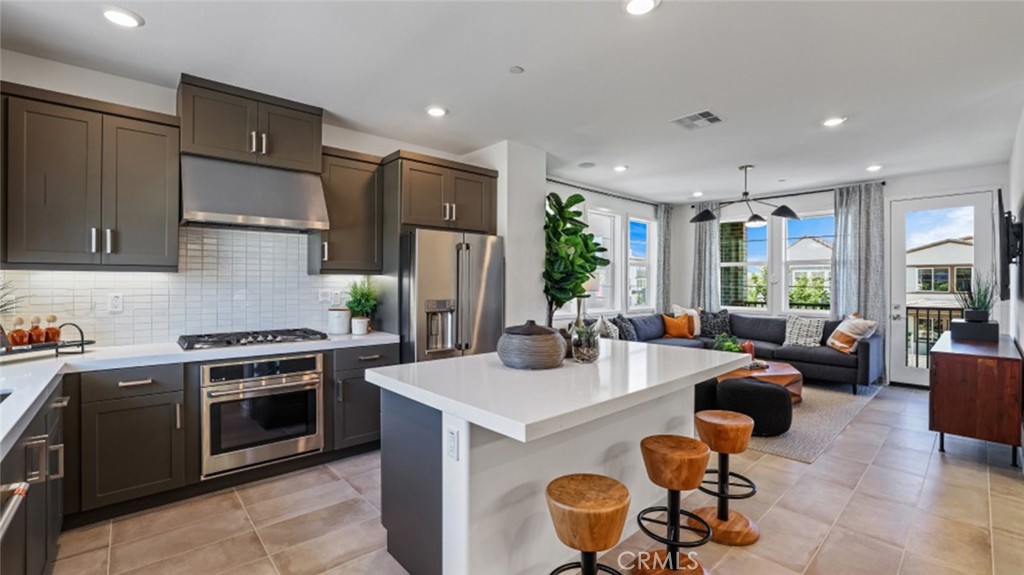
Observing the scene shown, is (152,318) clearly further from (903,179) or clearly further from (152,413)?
(903,179)

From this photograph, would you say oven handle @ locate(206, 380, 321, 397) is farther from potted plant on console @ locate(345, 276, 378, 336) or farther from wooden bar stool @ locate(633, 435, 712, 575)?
wooden bar stool @ locate(633, 435, 712, 575)

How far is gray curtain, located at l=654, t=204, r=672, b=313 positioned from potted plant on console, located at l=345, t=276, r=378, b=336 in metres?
5.11

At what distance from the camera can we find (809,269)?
6.78 meters

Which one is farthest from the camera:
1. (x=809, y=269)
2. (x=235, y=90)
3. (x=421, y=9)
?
(x=809, y=269)

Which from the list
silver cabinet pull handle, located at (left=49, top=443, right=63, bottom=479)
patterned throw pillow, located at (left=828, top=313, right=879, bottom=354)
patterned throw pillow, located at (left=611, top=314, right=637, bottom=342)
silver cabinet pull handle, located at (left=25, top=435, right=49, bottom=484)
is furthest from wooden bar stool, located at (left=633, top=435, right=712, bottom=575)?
patterned throw pillow, located at (left=828, top=313, right=879, bottom=354)

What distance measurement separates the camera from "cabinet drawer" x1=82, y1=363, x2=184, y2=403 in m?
2.52

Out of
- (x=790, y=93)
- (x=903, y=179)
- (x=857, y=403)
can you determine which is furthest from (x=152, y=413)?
(x=903, y=179)

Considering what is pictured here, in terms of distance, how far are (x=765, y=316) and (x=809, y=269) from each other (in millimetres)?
890

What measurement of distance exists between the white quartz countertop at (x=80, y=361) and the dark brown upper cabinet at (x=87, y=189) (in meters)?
0.52

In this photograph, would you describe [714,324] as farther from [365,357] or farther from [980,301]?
[365,357]

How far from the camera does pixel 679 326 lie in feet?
22.5

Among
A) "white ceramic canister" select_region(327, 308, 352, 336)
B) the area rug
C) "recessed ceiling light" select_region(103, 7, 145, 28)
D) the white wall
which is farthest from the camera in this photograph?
the white wall

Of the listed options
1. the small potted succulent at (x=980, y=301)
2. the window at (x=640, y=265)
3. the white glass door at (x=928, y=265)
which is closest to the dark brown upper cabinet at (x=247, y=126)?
the window at (x=640, y=265)

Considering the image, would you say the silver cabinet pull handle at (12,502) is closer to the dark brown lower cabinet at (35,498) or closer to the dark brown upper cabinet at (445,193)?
the dark brown lower cabinet at (35,498)
